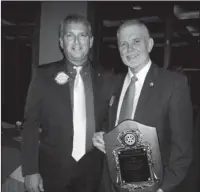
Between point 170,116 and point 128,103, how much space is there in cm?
18

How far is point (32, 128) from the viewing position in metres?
1.47

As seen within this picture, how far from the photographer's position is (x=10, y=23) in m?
1.71

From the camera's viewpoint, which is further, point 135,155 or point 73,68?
point 73,68

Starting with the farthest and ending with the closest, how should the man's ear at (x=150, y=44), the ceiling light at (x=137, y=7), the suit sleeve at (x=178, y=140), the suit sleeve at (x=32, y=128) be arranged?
the ceiling light at (x=137, y=7), the suit sleeve at (x=32, y=128), the man's ear at (x=150, y=44), the suit sleeve at (x=178, y=140)

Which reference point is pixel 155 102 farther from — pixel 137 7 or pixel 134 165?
pixel 137 7

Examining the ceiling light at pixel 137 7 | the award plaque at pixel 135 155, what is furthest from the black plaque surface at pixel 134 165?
the ceiling light at pixel 137 7

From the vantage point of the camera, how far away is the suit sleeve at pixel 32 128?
146cm

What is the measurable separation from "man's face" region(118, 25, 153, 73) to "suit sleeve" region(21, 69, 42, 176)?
15.9 inches

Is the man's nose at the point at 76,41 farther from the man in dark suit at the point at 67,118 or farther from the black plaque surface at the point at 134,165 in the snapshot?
the black plaque surface at the point at 134,165

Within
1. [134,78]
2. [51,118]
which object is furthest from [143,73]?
[51,118]

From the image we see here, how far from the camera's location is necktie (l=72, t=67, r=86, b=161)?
1461mm

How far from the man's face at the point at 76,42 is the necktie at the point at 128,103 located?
0.79ft

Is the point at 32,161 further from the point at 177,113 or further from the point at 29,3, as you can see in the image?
the point at 29,3

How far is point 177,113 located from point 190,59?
422 millimetres
